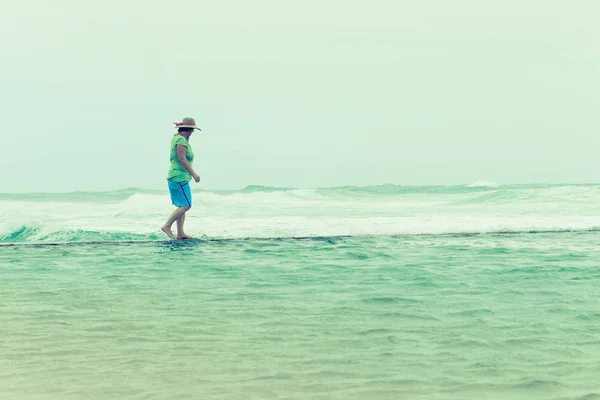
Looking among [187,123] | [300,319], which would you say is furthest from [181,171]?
[300,319]

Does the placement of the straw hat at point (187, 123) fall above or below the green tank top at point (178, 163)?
above

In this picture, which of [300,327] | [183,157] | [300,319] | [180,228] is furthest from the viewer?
[180,228]

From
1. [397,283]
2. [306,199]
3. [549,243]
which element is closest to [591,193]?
[306,199]

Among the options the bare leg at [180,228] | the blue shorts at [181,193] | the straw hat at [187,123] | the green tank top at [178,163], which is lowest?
the bare leg at [180,228]

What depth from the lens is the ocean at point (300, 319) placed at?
3215 millimetres

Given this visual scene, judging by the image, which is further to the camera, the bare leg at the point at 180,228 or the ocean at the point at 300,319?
the bare leg at the point at 180,228

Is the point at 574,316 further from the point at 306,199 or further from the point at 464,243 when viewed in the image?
the point at 306,199

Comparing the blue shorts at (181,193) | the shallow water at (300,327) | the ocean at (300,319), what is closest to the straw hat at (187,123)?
the blue shorts at (181,193)

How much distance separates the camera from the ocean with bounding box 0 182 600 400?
3.21m

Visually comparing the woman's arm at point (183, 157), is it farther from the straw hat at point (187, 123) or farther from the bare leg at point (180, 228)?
the bare leg at point (180, 228)

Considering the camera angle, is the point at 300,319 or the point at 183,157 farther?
the point at 183,157

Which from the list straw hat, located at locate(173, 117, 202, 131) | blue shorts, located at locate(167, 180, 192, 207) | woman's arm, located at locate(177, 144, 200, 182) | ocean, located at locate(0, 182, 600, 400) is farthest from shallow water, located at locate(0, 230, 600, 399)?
straw hat, located at locate(173, 117, 202, 131)

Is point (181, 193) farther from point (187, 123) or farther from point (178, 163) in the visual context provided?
point (187, 123)

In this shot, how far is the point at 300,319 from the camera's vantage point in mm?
4543
